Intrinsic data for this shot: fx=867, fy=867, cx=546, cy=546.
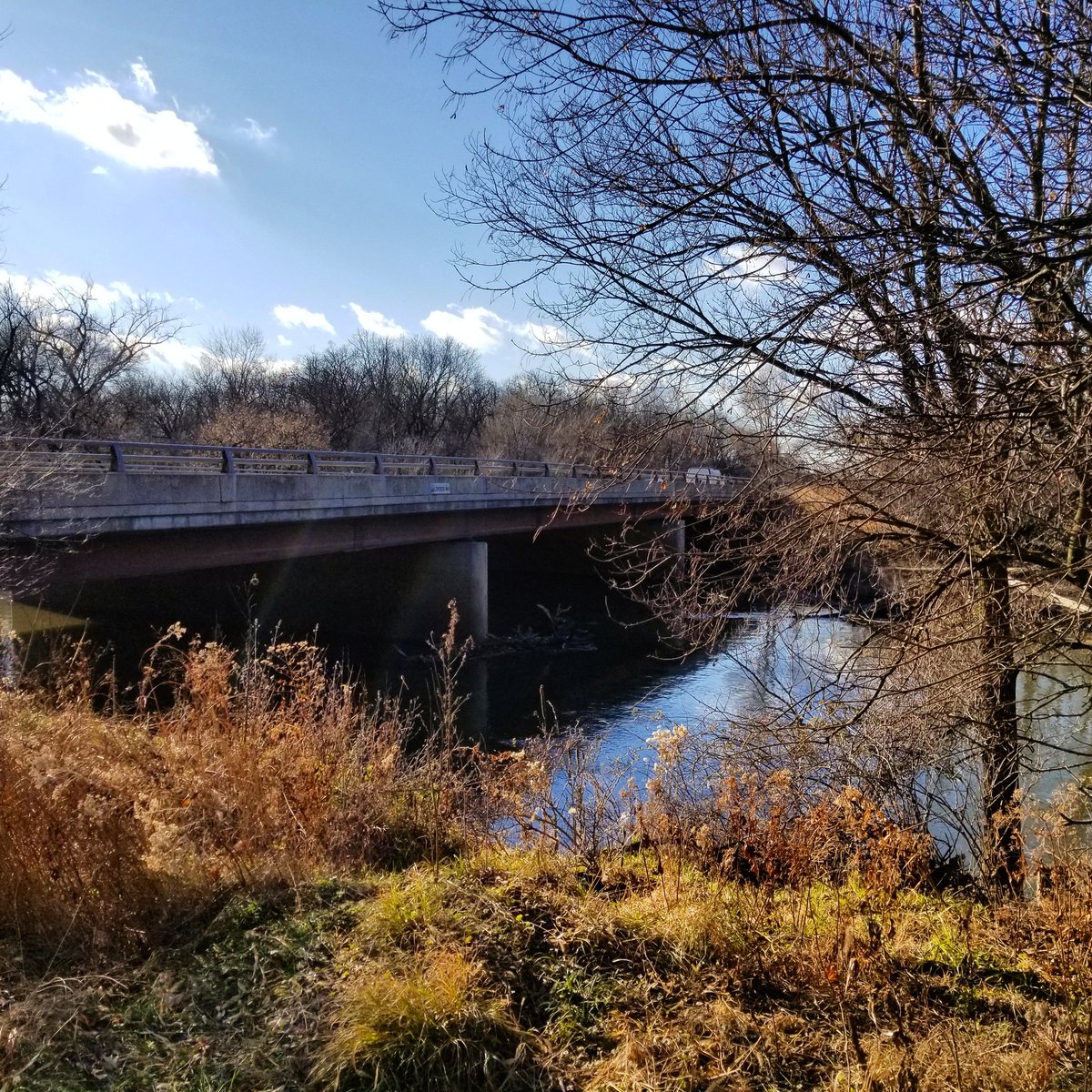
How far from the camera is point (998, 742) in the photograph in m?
5.73

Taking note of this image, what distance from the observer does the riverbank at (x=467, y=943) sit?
9.78 ft

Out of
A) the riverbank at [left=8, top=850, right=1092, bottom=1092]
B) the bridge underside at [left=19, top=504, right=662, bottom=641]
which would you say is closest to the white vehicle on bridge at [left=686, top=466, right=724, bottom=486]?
the riverbank at [left=8, top=850, right=1092, bottom=1092]

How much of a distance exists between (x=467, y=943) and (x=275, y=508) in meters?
15.9

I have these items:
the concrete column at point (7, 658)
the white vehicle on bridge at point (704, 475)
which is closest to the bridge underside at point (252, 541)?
the concrete column at point (7, 658)

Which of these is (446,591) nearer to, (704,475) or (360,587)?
(360,587)

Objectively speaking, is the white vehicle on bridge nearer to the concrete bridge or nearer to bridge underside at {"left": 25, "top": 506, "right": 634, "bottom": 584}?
the concrete bridge

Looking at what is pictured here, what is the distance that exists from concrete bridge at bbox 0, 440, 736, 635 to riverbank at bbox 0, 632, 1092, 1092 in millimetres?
2285

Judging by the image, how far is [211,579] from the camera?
24.7m

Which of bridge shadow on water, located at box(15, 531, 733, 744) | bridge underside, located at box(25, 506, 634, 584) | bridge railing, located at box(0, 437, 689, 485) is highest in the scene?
bridge railing, located at box(0, 437, 689, 485)

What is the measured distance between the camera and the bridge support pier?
83.1ft

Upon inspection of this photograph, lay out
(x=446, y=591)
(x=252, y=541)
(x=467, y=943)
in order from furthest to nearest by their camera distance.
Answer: (x=446, y=591) → (x=252, y=541) → (x=467, y=943)

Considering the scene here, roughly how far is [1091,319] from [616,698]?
1489cm

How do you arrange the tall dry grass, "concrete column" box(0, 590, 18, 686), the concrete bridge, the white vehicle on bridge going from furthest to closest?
the concrete bridge
"concrete column" box(0, 590, 18, 686)
the white vehicle on bridge
the tall dry grass

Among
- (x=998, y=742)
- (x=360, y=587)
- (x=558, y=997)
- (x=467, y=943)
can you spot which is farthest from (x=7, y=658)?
(x=360, y=587)
